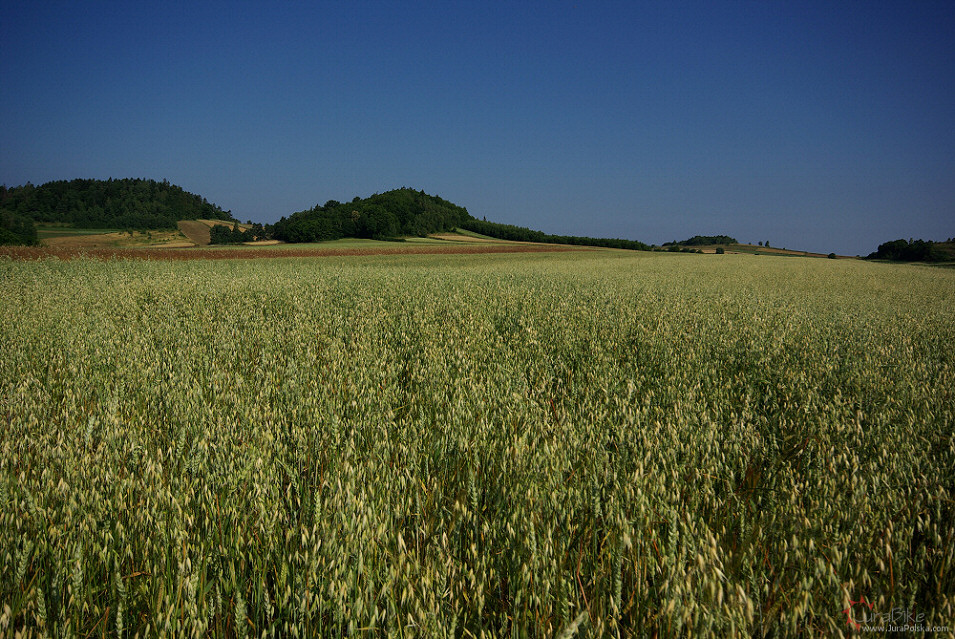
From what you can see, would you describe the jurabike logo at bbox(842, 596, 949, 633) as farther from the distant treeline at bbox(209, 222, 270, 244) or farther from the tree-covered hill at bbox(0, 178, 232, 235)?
the tree-covered hill at bbox(0, 178, 232, 235)

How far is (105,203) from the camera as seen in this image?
91.6 meters

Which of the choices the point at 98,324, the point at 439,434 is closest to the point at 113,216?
the point at 98,324

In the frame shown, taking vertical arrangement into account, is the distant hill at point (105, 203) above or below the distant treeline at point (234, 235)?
above

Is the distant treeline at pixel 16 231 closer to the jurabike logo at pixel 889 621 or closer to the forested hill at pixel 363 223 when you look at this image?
the forested hill at pixel 363 223

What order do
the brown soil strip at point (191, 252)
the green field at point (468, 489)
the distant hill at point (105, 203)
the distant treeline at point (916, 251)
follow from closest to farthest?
the green field at point (468, 489)
the brown soil strip at point (191, 252)
the distant treeline at point (916, 251)
the distant hill at point (105, 203)

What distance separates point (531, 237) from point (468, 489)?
3578 inches

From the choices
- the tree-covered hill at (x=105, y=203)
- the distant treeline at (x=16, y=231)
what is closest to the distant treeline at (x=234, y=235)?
the distant treeline at (x=16, y=231)

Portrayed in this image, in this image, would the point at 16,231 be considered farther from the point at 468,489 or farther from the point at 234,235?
the point at 468,489

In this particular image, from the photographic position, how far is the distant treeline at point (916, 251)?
6012cm

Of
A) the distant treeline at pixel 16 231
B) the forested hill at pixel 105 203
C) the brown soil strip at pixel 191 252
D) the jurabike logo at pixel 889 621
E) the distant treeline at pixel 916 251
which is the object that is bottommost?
the jurabike logo at pixel 889 621

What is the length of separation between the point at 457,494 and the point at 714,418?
6.77ft

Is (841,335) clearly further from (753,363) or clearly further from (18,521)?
(18,521)

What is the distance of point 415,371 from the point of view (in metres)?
3.98

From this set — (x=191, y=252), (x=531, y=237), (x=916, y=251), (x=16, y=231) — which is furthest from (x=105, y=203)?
(x=916, y=251)
